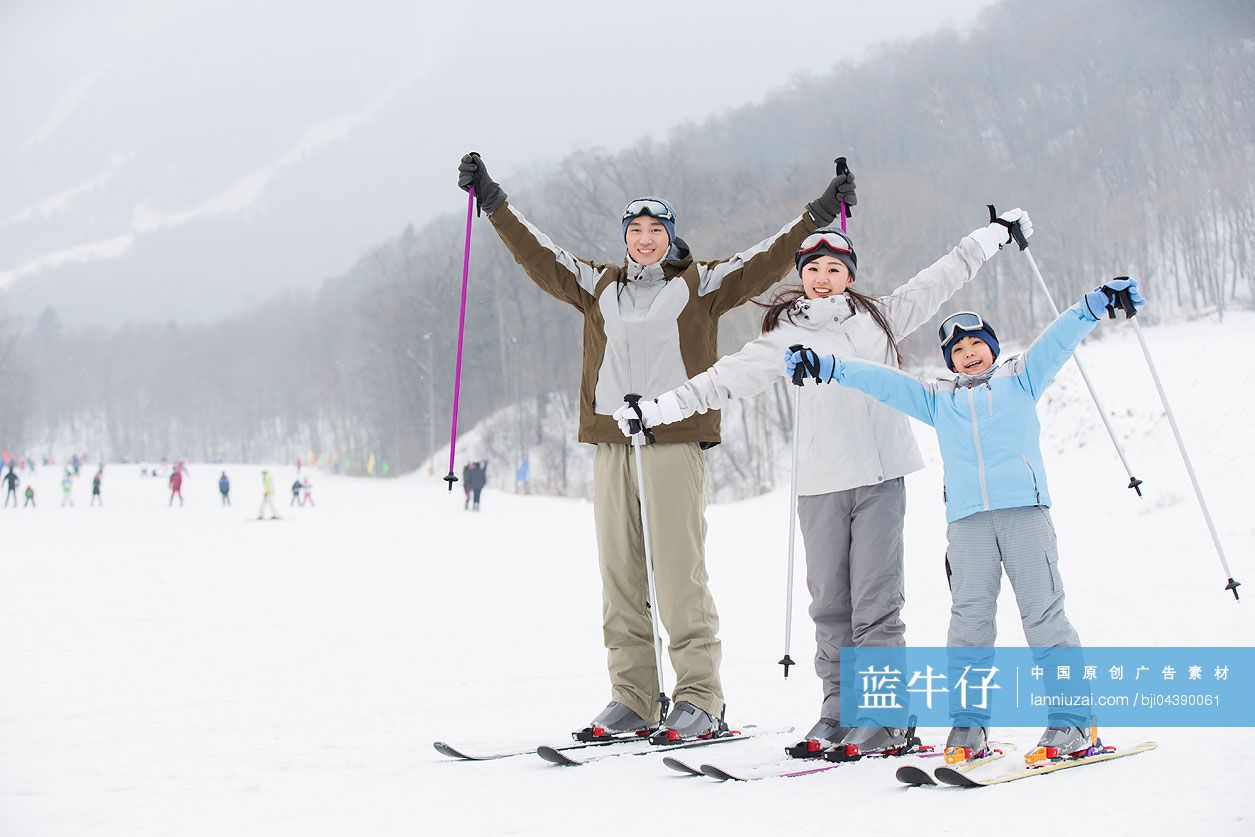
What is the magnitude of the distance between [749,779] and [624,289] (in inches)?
72.7

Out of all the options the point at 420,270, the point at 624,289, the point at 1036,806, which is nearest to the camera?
the point at 1036,806

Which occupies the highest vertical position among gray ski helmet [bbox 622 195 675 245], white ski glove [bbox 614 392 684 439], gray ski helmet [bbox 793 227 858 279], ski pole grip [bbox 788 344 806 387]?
gray ski helmet [bbox 622 195 675 245]

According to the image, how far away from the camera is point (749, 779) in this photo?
118 inches

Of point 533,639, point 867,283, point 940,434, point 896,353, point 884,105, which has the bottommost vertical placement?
point 533,639

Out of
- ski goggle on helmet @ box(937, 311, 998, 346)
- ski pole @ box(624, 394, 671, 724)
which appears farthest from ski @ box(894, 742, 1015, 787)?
ski goggle on helmet @ box(937, 311, 998, 346)

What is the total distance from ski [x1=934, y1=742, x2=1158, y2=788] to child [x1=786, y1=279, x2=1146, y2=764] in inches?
1.9

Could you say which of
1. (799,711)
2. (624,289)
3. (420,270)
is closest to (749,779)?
(799,711)

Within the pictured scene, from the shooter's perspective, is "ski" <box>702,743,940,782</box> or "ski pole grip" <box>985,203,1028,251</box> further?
"ski pole grip" <box>985,203,1028,251</box>

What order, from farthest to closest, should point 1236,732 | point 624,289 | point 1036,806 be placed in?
point 624,289 < point 1236,732 < point 1036,806

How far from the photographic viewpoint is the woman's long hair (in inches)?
144

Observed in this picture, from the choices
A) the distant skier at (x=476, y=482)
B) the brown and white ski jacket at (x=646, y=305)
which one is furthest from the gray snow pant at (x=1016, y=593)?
the distant skier at (x=476, y=482)

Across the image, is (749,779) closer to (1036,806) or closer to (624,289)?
(1036,806)

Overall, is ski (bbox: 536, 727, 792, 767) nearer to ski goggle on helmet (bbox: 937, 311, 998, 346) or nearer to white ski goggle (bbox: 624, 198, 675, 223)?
ski goggle on helmet (bbox: 937, 311, 998, 346)

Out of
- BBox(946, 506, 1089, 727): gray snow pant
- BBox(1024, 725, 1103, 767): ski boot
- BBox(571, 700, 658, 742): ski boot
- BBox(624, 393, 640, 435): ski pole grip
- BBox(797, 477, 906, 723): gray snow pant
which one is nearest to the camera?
BBox(1024, 725, 1103, 767): ski boot
